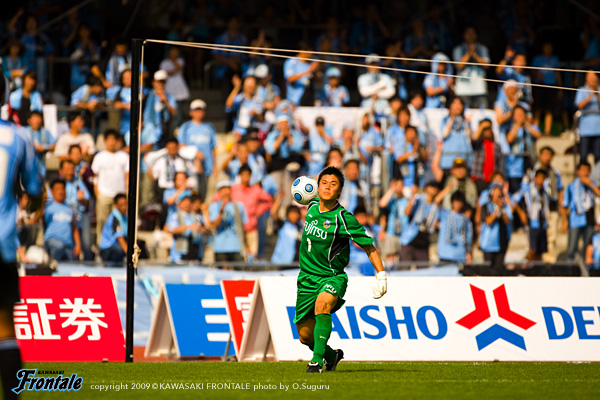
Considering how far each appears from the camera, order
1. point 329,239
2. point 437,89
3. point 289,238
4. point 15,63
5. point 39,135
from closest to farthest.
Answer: point 329,239
point 289,238
point 39,135
point 15,63
point 437,89

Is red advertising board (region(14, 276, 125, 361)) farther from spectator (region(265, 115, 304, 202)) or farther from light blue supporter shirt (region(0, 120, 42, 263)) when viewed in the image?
spectator (region(265, 115, 304, 202))

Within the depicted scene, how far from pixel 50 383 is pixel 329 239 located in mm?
3030

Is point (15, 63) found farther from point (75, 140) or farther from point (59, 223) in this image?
point (59, 223)

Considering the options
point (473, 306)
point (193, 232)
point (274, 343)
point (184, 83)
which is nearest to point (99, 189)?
point (193, 232)

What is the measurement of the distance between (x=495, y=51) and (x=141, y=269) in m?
10.1

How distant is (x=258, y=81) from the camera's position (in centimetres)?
1953

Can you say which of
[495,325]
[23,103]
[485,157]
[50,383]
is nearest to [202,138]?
[23,103]

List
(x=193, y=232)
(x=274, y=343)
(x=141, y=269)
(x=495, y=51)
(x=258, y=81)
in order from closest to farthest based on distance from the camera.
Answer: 1. (x=274, y=343)
2. (x=141, y=269)
3. (x=193, y=232)
4. (x=258, y=81)
5. (x=495, y=51)

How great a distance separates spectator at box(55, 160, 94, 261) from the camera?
1719 cm

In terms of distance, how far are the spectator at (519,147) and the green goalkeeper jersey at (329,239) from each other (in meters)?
9.25

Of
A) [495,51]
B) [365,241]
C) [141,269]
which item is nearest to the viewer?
[365,241]

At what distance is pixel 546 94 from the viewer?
20172mm

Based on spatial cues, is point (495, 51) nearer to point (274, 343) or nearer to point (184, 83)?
point (184, 83)

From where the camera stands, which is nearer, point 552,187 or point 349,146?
point 349,146
